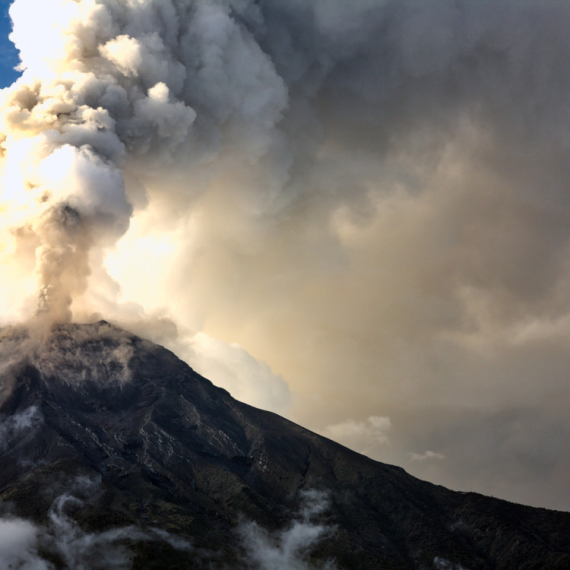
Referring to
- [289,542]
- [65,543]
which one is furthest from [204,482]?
[65,543]

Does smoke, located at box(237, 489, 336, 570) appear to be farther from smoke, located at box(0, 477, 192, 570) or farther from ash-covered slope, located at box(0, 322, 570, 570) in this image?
smoke, located at box(0, 477, 192, 570)

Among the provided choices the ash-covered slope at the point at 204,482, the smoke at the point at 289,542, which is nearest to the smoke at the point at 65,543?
the ash-covered slope at the point at 204,482

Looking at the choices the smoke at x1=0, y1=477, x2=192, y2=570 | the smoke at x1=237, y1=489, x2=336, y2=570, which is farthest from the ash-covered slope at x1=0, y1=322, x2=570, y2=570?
the smoke at x1=0, y1=477, x2=192, y2=570

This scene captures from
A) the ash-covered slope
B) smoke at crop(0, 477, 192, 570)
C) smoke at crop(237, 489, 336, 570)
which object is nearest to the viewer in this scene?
smoke at crop(0, 477, 192, 570)

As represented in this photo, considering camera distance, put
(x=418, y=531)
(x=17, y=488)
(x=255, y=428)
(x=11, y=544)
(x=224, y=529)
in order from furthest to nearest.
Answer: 1. (x=255, y=428)
2. (x=418, y=531)
3. (x=224, y=529)
4. (x=17, y=488)
5. (x=11, y=544)

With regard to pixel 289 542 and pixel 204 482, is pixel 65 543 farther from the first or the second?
pixel 289 542

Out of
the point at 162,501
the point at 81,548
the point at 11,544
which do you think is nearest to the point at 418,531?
the point at 162,501

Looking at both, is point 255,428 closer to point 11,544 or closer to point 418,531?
point 418,531
